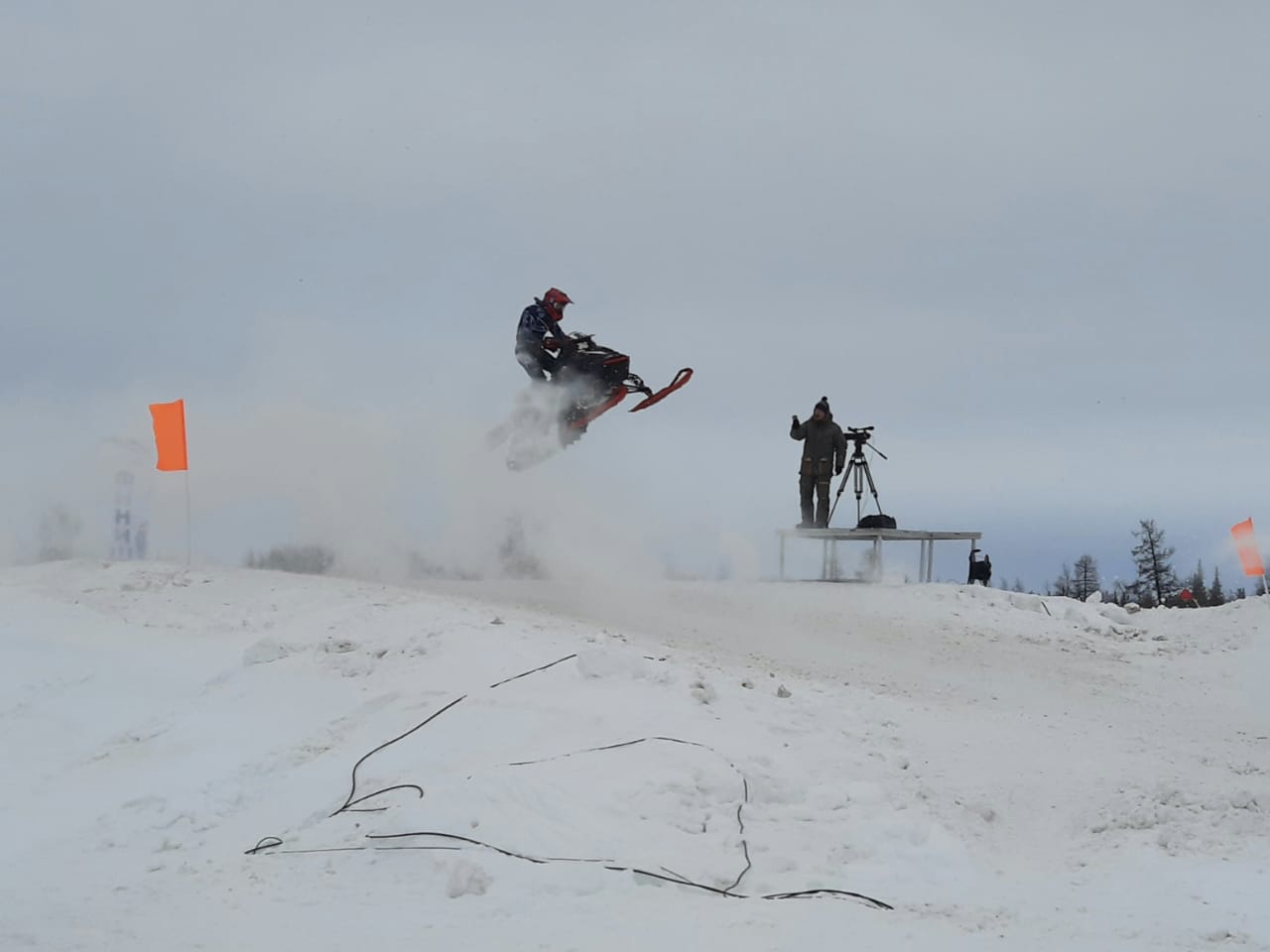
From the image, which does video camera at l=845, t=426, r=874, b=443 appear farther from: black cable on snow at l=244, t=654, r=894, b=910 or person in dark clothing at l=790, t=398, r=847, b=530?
black cable on snow at l=244, t=654, r=894, b=910

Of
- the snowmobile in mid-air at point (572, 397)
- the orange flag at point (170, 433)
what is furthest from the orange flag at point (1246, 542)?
the orange flag at point (170, 433)

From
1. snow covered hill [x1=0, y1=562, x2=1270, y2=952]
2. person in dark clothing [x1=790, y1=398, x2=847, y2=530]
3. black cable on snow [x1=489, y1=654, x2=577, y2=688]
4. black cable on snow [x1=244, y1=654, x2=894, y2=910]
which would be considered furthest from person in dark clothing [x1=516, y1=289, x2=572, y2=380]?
black cable on snow [x1=244, y1=654, x2=894, y2=910]

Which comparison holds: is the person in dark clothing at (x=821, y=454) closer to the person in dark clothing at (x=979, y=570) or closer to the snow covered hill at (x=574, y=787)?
Answer: the person in dark clothing at (x=979, y=570)

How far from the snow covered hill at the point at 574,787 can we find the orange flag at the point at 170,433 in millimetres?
2351

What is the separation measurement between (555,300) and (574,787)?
12.8 m

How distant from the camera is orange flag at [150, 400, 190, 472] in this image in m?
16.7

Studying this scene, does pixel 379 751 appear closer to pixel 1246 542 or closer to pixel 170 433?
pixel 170 433

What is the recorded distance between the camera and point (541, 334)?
20.2m

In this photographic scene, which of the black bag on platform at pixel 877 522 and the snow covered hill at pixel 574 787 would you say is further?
the black bag on platform at pixel 877 522

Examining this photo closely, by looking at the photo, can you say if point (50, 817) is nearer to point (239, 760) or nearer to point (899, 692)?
point (239, 760)

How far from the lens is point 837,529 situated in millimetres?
21406

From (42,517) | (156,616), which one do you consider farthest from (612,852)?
(42,517)

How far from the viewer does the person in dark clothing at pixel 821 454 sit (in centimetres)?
2205

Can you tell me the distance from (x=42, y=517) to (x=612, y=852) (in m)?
17.5
